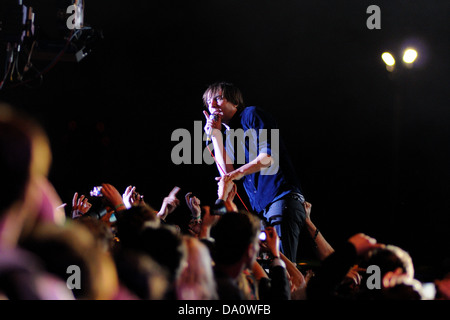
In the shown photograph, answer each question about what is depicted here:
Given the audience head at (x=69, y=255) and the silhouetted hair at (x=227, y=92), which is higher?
the silhouetted hair at (x=227, y=92)

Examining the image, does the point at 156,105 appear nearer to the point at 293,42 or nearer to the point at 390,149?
the point at 293,42

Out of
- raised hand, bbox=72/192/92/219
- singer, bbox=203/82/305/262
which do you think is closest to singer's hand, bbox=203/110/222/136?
singer, bbox=203/82/305/262

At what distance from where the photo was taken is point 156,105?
6680 millimetres

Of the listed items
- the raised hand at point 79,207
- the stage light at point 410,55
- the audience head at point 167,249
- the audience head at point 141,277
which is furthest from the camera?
the stage light at point 410,55

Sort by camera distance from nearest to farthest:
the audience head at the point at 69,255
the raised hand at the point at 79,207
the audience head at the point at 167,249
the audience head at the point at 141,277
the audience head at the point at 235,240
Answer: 1. the audience head at the point at 69,255
2. the audience head at the point at 141,277
3. the audience head at the point at 167,249
4. the audience head at the point at 235,240
5. the raised hand at the point at 79,207

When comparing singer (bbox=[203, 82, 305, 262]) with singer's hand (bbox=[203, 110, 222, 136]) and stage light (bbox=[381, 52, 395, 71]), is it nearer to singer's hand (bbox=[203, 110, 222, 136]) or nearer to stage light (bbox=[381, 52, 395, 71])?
singer's hand (bbox=[203, 110, 222, 136])

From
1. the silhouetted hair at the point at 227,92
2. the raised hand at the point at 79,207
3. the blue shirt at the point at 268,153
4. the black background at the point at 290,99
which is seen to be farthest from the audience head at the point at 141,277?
the black background at the point at 290,99

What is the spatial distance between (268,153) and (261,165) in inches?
4.5

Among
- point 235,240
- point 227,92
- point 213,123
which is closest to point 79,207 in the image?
point 213,123

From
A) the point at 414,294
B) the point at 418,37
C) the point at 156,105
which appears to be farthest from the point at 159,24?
the point at 414,294

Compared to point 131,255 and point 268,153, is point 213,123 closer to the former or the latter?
point 268,153

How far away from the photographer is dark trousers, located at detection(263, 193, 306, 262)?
2963mm

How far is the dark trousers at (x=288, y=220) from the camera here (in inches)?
117

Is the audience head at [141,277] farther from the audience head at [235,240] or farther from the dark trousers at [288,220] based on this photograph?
the dark trousers at [288,220]
